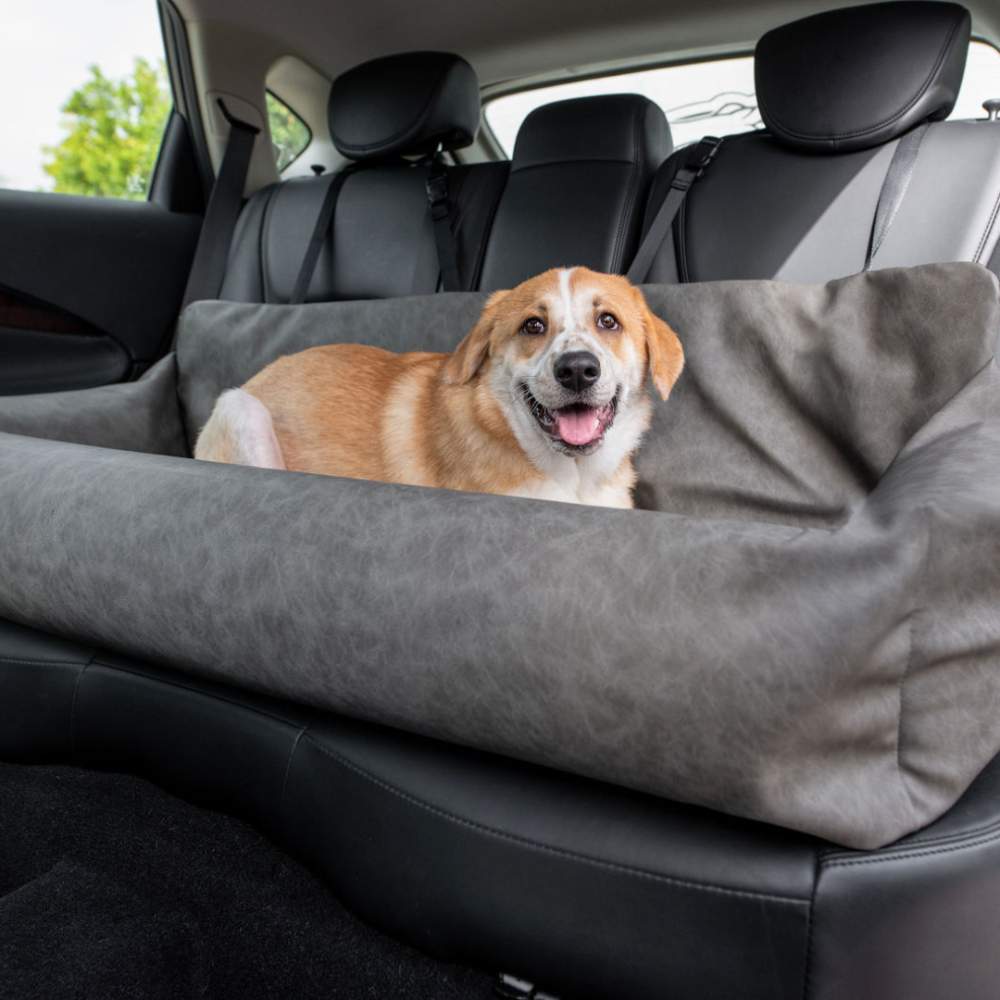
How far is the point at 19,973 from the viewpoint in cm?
112

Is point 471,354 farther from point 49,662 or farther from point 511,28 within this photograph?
point 511,28

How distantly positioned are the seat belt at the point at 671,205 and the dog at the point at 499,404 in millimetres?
431

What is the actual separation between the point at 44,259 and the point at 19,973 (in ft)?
9.20

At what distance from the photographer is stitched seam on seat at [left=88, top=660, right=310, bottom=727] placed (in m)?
1.31

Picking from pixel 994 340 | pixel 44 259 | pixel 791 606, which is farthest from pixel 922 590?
pixel 44 259

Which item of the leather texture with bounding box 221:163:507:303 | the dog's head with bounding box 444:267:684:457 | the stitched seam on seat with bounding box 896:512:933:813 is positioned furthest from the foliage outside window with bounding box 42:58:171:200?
the stitched seam on seat with bounding box 896:512:933:813

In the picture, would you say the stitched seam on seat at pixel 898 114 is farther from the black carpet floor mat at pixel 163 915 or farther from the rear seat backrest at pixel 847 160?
the black carpet floor mat at pixel 163 915

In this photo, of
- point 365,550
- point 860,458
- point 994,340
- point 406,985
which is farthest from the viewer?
point 860,458

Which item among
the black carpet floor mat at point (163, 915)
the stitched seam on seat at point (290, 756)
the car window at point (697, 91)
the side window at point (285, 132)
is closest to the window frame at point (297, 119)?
the side window at point (285, 132)

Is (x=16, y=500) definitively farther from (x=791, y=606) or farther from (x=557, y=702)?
(x=791, y=606)

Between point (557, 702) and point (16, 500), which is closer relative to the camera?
point (557, 702)

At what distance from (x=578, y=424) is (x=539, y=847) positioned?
1039 mm

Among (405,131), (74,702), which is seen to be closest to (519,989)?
(74,702)

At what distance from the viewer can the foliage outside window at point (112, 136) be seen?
363 cm
